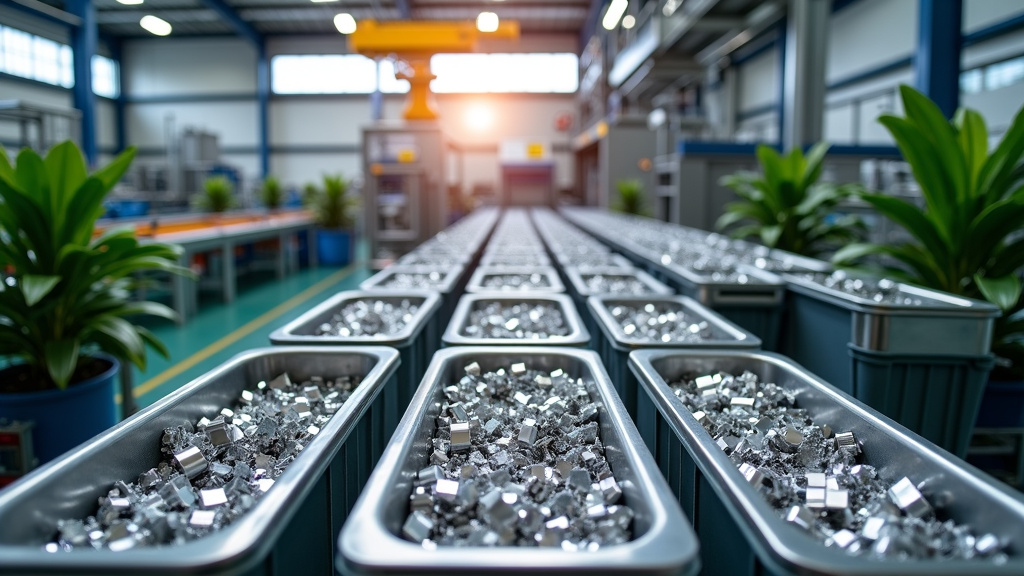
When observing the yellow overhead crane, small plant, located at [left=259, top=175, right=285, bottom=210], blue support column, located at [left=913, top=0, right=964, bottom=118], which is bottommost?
small plant, located at [left=259, top=175, right=285, bottom=210]

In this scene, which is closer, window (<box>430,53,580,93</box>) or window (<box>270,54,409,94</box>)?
window (<box>430,53,580,93</box>)

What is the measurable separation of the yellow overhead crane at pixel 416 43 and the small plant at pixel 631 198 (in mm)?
2173

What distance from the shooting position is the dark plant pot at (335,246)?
8672 mm

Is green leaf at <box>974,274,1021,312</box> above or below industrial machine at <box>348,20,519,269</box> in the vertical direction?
below

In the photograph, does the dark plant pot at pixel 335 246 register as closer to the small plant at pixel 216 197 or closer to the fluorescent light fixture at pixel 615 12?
the small plant at pixel 216 197

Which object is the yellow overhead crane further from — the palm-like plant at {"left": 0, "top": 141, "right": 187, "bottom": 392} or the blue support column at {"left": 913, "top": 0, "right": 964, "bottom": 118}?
the palm-like plant at {"left": 0, "top": 141, "right": 187, "bottom": 392}

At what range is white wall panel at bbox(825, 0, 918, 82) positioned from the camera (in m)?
9.08

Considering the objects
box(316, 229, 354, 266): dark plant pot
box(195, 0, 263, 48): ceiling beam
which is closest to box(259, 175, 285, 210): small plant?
box(316, 229, 354, 266): dark plant pot

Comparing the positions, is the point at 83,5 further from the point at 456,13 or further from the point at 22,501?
the point at 22,501

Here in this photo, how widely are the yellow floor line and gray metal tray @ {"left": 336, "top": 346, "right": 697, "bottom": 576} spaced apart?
2.90 m

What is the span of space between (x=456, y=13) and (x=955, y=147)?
47.8 ft

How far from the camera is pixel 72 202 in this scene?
6.88 feet

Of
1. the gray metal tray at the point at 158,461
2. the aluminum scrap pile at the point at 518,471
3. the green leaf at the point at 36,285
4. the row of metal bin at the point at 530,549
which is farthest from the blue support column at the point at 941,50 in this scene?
the green leaf at the point at 36,285

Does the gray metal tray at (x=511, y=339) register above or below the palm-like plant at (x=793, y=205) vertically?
below
